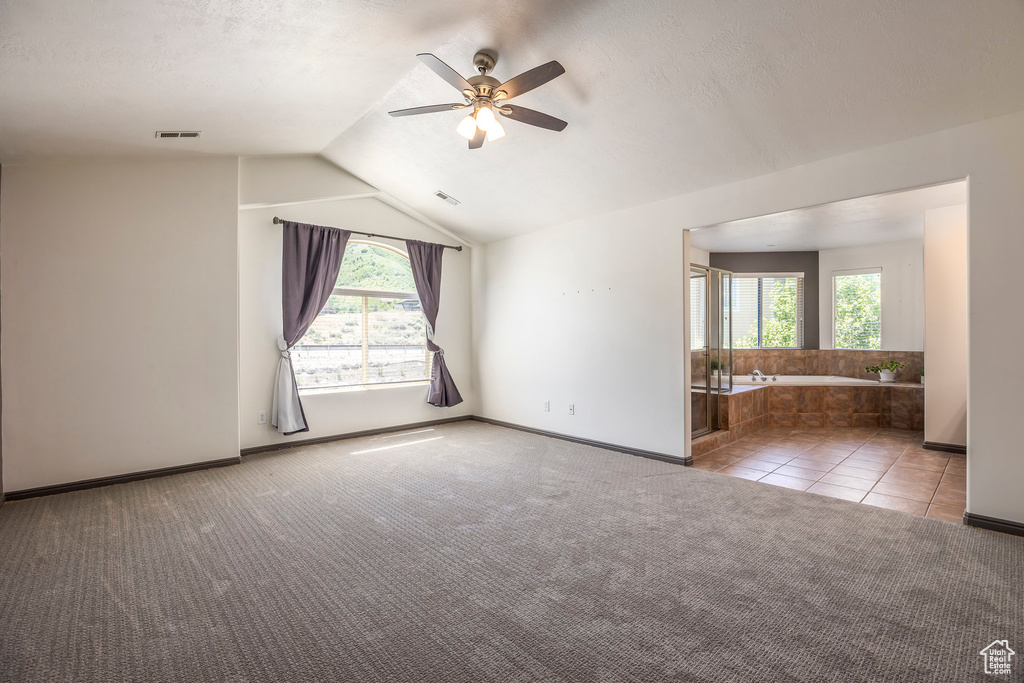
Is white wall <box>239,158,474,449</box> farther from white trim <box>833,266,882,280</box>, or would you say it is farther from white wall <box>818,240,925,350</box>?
white wall <box>818,240,925,350</box>

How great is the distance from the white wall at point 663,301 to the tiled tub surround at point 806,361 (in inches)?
134

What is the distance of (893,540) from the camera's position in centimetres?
281

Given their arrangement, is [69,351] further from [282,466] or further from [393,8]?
[393,8]

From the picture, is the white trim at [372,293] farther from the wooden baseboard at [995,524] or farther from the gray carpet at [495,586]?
the wooden baseboard at [995,524]

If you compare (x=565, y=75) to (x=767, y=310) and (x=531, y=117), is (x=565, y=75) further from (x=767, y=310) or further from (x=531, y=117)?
(x=767, y=310)

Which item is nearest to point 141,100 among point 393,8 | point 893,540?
point 393,8

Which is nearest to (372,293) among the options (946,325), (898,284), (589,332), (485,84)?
(589,332)

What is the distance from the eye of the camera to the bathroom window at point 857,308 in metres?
6.97

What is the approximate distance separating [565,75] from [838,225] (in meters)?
4.26

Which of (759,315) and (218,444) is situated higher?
(759,315)

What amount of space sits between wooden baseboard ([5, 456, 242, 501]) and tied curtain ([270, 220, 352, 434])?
70 centimetres

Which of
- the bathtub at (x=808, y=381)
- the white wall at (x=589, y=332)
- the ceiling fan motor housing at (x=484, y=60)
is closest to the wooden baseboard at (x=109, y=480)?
the white wall at (x=589, y=332)

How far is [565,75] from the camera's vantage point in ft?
10.8

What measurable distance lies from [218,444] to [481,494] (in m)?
2.69
